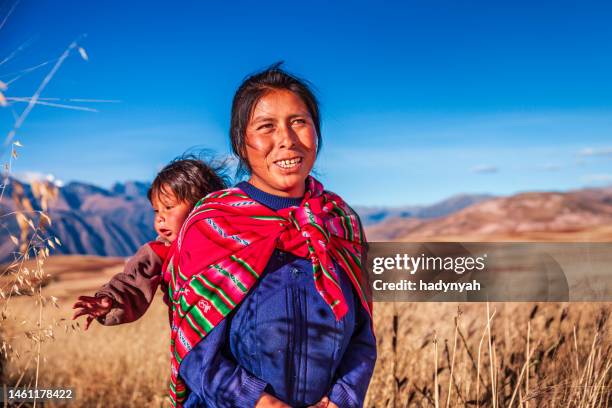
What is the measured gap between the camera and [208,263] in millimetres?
2021

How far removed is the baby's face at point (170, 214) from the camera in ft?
8.95

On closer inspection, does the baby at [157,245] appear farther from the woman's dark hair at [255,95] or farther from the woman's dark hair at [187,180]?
the woman's dark hair at [255,95]

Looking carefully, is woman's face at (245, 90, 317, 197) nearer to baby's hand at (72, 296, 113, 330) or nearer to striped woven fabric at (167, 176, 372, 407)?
striped woven fabric at (167, 176, 372, 407)

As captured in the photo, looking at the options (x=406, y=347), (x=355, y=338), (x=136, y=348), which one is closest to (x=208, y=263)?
(x=355, y=338)

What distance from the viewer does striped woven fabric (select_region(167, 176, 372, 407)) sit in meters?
1.98

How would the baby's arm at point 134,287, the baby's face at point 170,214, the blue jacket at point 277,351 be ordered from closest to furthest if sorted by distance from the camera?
the blue jacket at point 277,351, the baby's arm at point 134,287, the baby's face at point 170,214

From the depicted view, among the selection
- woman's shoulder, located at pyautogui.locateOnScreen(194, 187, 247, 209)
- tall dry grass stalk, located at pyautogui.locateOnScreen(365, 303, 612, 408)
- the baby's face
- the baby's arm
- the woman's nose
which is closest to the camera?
the woman's nose


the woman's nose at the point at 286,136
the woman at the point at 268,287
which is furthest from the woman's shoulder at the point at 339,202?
the woman's nose at the point at 286,136

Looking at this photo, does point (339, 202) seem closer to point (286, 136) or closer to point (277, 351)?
point (286, 136)

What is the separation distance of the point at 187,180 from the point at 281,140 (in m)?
0.85

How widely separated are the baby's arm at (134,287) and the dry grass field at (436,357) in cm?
17

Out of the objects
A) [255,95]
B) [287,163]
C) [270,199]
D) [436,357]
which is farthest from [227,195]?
[436,357]

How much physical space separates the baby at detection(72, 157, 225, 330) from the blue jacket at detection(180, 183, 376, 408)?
641 mm

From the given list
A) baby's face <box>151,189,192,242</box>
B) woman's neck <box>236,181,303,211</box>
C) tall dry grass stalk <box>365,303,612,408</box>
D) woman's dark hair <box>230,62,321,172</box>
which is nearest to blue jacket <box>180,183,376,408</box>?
woman's neck <box>236,181,303,211</box>
